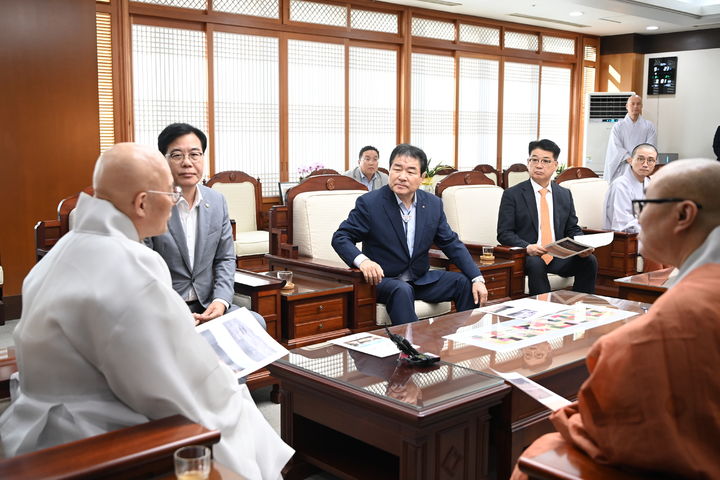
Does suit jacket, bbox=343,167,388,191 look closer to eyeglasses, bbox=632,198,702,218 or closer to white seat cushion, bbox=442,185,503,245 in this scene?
white seat cushion, bbox=442,185,503,245

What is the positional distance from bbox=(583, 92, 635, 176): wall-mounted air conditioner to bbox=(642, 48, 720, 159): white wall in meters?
0.83

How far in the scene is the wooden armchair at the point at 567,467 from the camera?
1.46 metres

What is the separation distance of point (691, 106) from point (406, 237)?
27.1 ft

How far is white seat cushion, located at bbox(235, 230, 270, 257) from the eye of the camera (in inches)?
249

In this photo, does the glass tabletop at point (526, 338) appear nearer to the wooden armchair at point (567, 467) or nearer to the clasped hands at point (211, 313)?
the clasped hands at point (211, 313)

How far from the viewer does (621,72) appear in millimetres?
10938

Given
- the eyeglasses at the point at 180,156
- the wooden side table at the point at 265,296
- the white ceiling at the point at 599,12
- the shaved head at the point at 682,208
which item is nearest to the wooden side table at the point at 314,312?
the wooden side table at the point at 265,296

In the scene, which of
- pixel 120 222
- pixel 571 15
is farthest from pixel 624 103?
pixel 120 222

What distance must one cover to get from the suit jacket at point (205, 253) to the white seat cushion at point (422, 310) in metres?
0.88

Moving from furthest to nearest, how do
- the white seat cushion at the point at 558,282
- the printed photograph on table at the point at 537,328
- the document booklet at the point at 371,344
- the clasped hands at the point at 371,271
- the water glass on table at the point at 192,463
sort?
the white seat cushion at the point at 558,282 < the clasped hands at the point at 371,271 < the printed photograph on table at the point at 537,328 < the document booklet at the point at 371,344 < the water glass on table at the point at 192,463

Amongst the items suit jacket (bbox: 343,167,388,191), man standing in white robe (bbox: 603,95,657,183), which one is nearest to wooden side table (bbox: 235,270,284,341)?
suit jacket (bbox: 343,167,388,191)

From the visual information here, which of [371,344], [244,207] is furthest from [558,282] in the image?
[244,207]

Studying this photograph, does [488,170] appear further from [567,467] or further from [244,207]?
[567,467]

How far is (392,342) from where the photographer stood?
2732 mm
